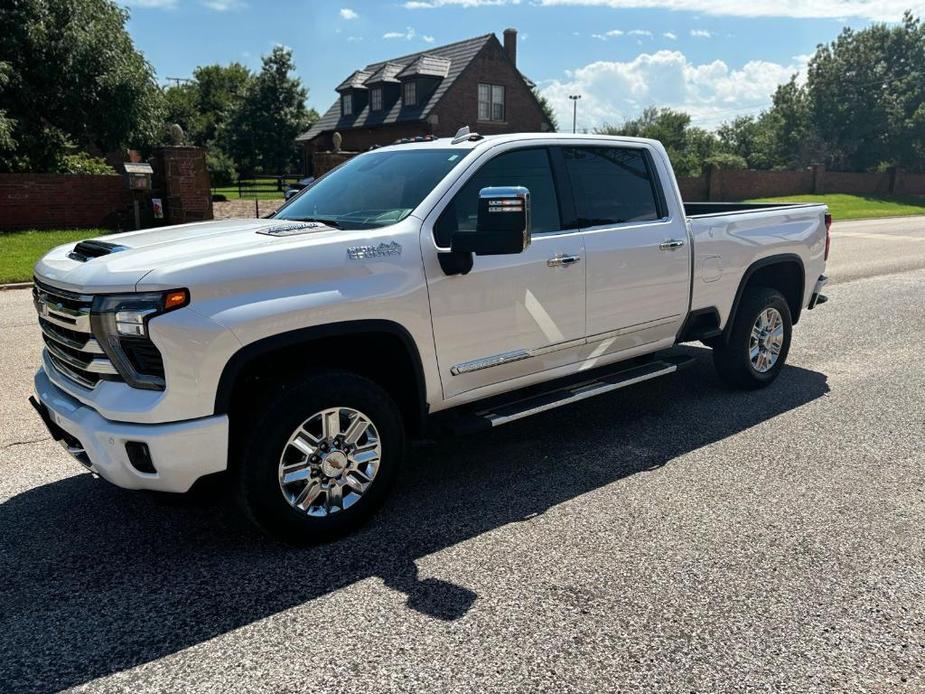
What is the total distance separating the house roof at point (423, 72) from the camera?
37188mm

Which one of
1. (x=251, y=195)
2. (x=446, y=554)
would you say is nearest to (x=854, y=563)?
(x=446, y=554)

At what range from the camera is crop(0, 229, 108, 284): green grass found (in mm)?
12594

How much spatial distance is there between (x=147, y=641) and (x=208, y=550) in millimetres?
733

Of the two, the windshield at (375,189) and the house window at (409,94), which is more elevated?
the house window at (409,94)

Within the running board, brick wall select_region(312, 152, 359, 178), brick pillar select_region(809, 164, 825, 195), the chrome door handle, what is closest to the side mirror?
the chrome door handle

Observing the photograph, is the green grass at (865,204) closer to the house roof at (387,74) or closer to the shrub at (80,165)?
the house roof at (387,74)

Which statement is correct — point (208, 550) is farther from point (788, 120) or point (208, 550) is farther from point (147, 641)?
point (788, 120)

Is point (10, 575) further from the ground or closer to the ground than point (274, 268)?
closer to the ground

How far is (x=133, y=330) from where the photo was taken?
10.3 ft

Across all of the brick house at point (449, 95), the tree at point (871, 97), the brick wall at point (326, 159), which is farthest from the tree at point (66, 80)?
→ the tree at point (871, 97)

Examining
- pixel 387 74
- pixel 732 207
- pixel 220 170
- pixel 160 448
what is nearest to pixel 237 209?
pixel 732 207

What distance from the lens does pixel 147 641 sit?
2912 mm

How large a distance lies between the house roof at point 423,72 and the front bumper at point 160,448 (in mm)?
35014

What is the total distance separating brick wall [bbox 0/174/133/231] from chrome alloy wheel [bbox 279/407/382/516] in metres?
16.1
